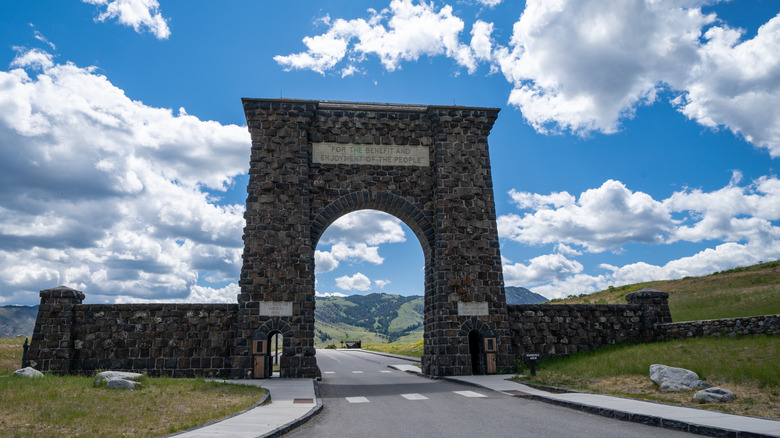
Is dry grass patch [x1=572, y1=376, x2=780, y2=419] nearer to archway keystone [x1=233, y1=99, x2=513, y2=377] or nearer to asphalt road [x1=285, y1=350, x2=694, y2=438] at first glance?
asphalt road [x1=285, y1=350, x2=694, y2=438]

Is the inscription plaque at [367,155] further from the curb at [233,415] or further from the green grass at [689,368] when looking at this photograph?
the curb at [233,415]

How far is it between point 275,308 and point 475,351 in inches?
338

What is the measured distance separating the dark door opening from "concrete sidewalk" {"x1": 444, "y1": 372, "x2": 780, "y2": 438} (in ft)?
20.8

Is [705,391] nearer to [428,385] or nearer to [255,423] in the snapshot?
[428,385]

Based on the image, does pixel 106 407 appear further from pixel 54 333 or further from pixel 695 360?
pixel 695 360

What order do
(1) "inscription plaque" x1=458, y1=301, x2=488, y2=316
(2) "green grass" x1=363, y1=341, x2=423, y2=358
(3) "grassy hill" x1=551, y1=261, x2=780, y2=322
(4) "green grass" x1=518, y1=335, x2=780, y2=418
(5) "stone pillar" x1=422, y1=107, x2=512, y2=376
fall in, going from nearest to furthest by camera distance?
(4) "green grass" x1=518, y1=335, x2=780, y2=418, (5) "stone pillar" x1=422, y1=107, x2=512, y2=376, (1) "inscription plaque" x1=458, y1=301, x2=488, y2=316, (3) "grassy hill" x1=551, y1=261, x2=780, y2=322, (2) "green grass" x1=363, y1=341, x2=423, y2=358

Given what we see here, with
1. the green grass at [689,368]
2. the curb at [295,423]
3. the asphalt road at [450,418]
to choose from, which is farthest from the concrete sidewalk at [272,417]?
the green grass at [689,368]

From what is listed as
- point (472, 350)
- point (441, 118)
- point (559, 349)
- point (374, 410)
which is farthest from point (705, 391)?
point (441, 118)

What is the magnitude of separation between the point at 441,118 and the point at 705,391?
1435 centimetres

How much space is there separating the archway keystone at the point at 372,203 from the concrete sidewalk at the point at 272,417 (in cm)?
495

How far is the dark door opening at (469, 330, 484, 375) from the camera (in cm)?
2109

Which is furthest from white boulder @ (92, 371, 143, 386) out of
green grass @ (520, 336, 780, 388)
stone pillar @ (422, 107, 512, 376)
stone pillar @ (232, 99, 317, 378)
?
green grass @ (520, 336, 780, 388)

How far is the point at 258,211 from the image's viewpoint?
2098cm

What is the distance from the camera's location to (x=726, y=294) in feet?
92.1
